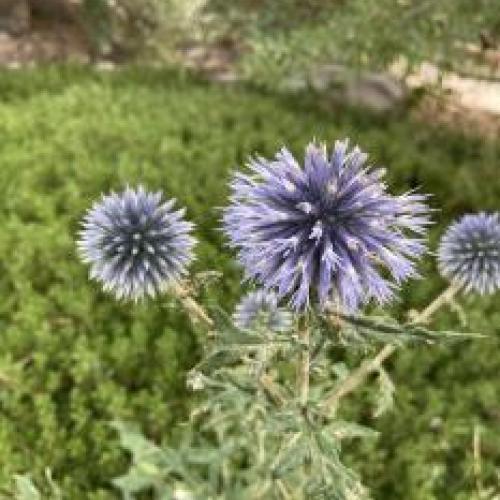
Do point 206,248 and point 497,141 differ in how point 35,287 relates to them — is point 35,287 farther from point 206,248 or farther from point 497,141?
point 497,141

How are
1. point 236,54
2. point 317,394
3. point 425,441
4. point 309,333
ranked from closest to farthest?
point 309,333 < point 317,394 < point 425,441 < point 236,54

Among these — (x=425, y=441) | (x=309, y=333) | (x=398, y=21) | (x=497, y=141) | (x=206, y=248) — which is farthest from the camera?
(x=497, y=141)

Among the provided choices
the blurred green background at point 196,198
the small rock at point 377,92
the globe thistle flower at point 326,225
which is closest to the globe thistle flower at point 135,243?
the blurred green background at point 196,198

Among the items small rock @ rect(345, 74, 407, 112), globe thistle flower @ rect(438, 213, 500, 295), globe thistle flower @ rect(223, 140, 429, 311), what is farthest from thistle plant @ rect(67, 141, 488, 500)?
small rock @ rect(345, 74, 407, 112)

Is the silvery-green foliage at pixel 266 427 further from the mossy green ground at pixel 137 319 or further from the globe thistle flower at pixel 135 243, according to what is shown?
the mossy green ground at pixel 137 319

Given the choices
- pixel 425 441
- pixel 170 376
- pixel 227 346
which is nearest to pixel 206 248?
pixel 170 376

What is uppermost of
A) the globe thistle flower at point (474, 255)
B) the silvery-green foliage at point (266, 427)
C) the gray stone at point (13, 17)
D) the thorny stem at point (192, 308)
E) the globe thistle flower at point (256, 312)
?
the gray stone at point (13, 17)

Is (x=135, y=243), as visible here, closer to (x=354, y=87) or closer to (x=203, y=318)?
(x=203, y=318)
